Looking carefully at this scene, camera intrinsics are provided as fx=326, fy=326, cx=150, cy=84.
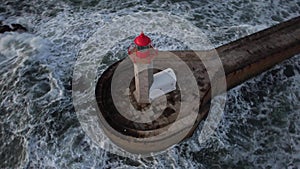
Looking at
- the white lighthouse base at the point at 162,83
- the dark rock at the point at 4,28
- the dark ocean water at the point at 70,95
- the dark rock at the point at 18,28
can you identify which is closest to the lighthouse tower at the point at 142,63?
the white lighthouse base at the point at 162,83

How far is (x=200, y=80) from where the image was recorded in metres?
10.3

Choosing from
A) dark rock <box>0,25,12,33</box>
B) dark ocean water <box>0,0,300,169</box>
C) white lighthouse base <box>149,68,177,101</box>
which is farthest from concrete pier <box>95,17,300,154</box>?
dark rock <box>0,25,12,33</box>

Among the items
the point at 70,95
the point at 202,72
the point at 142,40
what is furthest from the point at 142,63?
the point at 70,95

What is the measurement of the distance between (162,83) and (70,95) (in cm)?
383

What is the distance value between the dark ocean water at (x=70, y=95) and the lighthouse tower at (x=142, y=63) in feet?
6.84

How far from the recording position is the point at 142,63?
8094 millimetres

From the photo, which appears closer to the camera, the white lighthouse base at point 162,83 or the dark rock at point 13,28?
the white lighthouse base at point 162,83

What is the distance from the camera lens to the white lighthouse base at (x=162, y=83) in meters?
9.41

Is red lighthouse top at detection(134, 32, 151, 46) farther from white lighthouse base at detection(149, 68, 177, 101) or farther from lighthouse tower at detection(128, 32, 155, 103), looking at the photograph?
white lighthouse base at detection(149, 68, 177, 101)

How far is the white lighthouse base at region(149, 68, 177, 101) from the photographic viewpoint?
9.41 metres

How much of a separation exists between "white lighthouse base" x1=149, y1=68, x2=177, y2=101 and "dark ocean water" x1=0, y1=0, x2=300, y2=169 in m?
1.87

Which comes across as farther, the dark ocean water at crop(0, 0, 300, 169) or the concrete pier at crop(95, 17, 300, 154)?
the dark ocean water at crop(0, 0, 300, 169)

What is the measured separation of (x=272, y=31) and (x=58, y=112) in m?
8.10

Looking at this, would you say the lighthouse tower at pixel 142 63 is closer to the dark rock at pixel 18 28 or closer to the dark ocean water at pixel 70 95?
the dark ocean water at pixel 70 95
